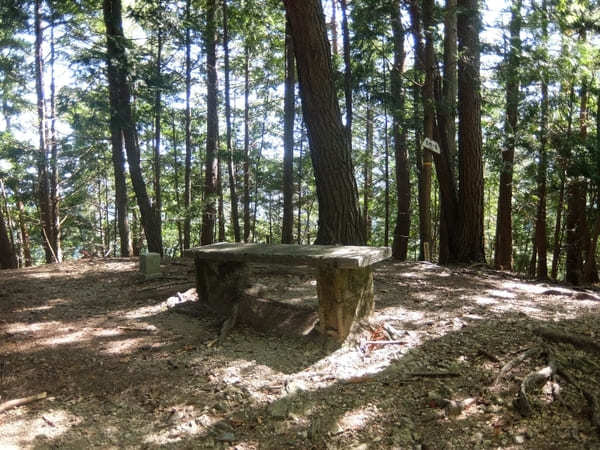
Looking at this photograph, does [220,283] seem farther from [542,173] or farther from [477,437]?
[542,173]

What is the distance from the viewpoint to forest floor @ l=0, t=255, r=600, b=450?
2748 mm

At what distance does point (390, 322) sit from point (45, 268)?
731cm

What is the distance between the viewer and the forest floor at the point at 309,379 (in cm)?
275

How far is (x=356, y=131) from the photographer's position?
66.0ft

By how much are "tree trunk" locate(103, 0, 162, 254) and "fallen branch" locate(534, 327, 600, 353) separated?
30.2 feet

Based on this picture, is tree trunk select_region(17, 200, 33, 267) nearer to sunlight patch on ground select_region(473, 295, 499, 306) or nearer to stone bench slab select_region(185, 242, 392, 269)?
stone bench slab select_region(185, 242, 392, 269)

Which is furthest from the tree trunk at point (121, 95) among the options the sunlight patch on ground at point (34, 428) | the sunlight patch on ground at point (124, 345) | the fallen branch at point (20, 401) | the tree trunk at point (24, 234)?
the tree trunk at point (24, 234)

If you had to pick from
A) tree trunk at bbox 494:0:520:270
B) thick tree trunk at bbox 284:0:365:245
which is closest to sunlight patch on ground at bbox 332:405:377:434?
thick tree trunk at bbox 284:0:365:245

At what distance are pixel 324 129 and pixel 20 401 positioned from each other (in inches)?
188

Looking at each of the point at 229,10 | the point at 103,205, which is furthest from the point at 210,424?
the point at 103,205

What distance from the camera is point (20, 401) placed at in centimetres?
316

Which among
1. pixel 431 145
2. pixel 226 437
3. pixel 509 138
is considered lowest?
pixel 226 437

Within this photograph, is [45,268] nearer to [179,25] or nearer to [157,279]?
[157,279]

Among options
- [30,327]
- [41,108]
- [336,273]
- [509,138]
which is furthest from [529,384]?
[41,108]
